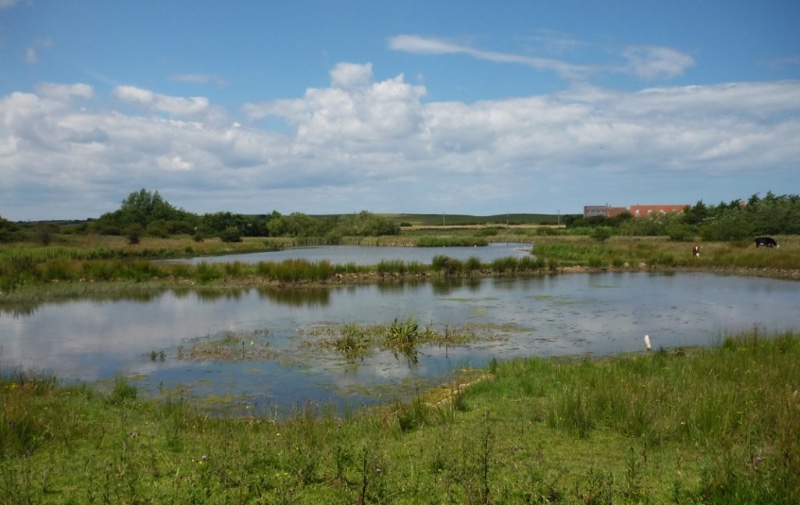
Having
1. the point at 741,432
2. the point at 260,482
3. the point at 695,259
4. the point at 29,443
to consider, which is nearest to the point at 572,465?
the point at 741,432

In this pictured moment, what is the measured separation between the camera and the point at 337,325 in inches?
724

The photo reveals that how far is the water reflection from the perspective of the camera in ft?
40.4

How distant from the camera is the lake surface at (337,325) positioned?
11930 millimetres

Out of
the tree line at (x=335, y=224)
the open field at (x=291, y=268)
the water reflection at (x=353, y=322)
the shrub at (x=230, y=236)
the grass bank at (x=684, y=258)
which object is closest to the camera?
the water reflection at (x=353, y=322)

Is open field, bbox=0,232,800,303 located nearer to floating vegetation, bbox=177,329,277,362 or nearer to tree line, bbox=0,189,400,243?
floating vegetation, bbox=177,329,277,362

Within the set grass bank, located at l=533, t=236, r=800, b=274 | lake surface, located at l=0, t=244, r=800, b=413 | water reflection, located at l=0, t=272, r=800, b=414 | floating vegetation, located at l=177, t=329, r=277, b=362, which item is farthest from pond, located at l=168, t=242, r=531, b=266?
floating vegetation, located at l=177, t=329, r=277, b=362

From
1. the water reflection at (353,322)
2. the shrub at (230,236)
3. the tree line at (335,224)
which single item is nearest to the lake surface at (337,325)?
the water reflection at (353,322)

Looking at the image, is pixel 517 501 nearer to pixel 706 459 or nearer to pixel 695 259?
pixel 706 459

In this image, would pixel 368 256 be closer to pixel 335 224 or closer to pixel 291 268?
pixel 291 268

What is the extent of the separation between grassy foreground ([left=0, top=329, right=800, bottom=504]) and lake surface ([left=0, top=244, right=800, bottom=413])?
2168 millimetres

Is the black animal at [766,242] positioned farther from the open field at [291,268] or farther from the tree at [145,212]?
the tree at [145,212]

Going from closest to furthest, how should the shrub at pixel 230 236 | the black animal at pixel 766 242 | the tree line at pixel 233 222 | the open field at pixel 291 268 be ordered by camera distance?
1. the open field at pixel 291 268
2. the black animal at pixel 766 242
3. the shrub at pixel 230 236
4. the tree line at pixel 233 222

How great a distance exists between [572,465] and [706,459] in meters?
1.34

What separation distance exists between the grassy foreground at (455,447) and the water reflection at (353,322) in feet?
8.78
